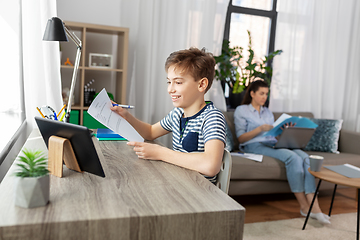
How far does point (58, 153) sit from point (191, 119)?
0.65m

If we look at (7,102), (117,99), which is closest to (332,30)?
(117,99)

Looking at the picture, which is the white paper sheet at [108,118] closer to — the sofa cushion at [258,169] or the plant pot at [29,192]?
the plant pot at [29,192]

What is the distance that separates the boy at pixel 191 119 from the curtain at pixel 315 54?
2.42 m

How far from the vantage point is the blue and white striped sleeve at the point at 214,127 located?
1.26 meters

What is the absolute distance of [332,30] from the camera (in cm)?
375

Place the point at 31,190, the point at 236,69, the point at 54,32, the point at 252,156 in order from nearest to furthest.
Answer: the point at 31,190, the point at 54,32, the point at 252,156, the point at 236,69

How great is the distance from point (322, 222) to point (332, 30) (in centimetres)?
236

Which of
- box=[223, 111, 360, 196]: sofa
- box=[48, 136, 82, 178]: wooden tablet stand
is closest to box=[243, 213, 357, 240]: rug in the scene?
box=[223, 111, 360, 196]: sofa

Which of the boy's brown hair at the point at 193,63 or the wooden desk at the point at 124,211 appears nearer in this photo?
the wooden desk at the point at 124,211

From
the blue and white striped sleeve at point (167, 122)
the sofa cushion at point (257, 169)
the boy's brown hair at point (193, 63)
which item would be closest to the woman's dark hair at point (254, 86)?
the sofa cushion at point (257, 169)

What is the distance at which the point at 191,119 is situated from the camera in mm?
1468

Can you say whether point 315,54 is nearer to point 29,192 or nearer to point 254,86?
point 254,86

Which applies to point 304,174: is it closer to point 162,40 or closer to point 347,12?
point 162,40

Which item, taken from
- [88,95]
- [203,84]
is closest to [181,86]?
[203,84]
